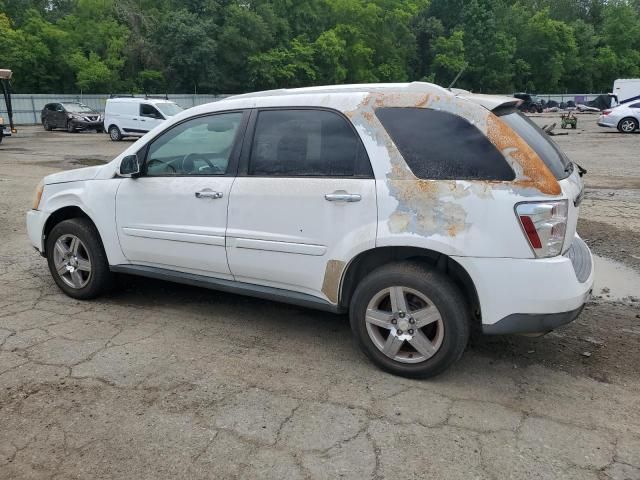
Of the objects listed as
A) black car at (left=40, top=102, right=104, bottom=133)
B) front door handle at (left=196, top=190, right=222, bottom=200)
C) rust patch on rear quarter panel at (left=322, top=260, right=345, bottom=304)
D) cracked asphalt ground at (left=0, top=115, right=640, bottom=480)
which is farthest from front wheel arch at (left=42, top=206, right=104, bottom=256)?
black car at (left=40, top=102, right=104, bottom=133)

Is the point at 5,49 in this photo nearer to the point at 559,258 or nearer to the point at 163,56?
the point at 163,56

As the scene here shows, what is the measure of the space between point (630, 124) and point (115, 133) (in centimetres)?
2215

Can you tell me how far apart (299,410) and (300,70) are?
53.1 meters

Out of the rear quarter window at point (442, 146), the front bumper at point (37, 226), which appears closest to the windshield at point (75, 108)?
the front bumper at point (37, 226)

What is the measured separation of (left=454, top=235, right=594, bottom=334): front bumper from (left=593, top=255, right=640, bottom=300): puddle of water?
216 cm

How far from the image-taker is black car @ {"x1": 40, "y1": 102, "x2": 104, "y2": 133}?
29781 mm

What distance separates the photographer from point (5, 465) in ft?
9.01

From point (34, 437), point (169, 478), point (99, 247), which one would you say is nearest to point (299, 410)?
point (169, 478)

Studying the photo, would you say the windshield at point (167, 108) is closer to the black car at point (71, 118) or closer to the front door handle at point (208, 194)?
the black car at point (71, 118)

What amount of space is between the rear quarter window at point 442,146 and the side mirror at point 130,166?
6.53ft

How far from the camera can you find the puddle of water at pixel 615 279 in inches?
203

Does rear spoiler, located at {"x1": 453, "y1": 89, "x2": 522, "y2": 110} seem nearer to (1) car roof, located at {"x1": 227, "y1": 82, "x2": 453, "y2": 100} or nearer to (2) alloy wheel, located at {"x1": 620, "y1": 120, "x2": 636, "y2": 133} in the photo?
(1) car roof, located at {"x1": 227, "y1": 82, "x2": 453, "y2": 100}

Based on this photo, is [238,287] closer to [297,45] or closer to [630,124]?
[630,124]

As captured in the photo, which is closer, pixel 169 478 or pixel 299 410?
pixel 169 478
